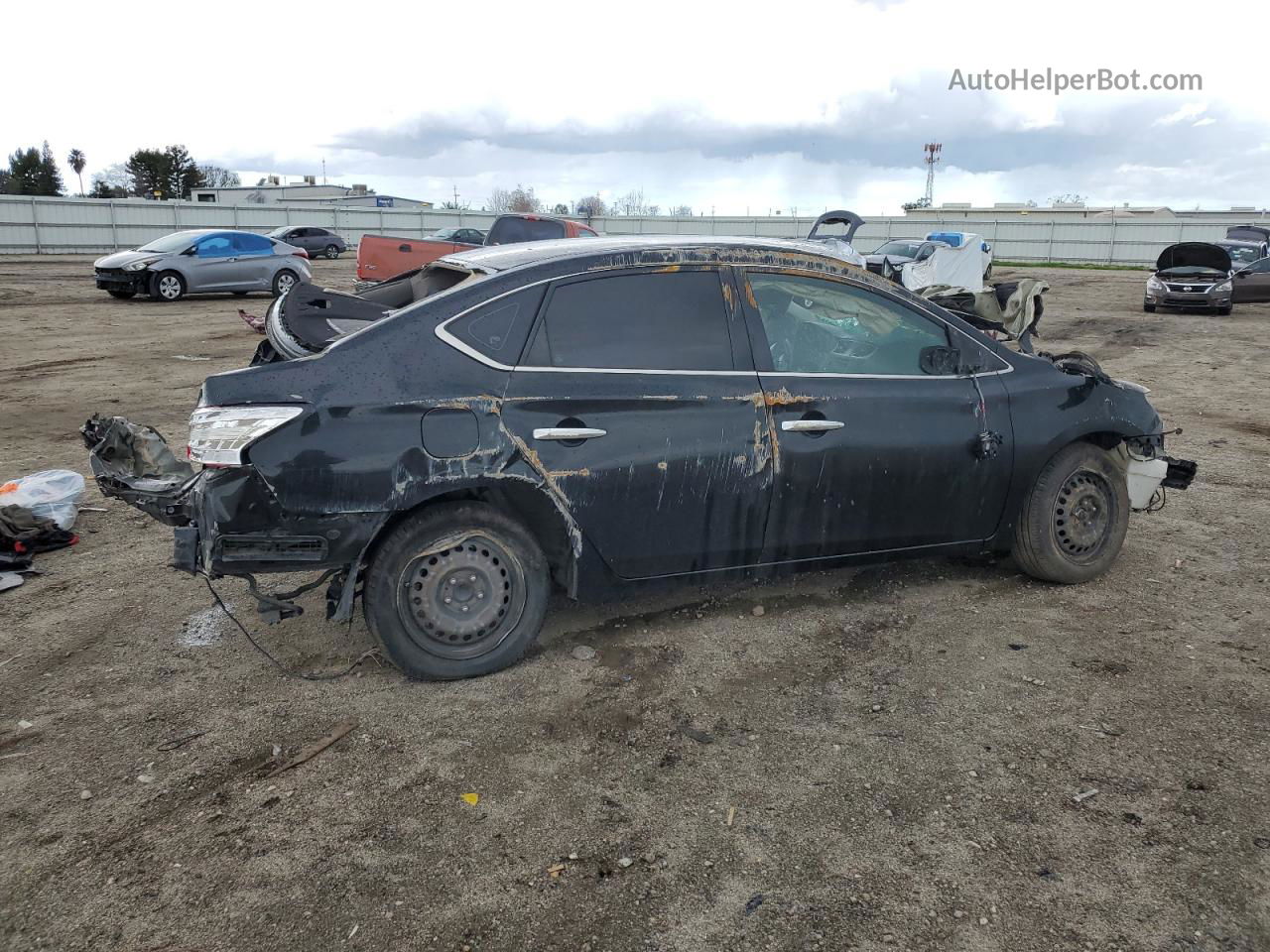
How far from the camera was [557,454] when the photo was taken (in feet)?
12.9

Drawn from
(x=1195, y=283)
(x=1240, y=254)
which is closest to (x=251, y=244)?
(x=1195, y=283)

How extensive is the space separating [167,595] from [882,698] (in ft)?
11.5

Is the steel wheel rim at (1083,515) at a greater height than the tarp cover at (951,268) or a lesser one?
lesser

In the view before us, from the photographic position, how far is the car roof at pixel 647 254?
421cm

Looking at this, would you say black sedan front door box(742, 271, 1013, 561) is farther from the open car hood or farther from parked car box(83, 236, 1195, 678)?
the open car hood

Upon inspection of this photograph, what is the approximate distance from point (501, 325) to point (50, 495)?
356 cm

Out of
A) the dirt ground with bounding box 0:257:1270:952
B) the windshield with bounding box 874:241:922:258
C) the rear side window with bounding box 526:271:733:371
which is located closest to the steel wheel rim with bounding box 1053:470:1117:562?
the dirt ground with bounding box 0:257:1270:952

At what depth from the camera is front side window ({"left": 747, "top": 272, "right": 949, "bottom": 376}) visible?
439cm

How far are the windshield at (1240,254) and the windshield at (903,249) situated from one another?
691 cm

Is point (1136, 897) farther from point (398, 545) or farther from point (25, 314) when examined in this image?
point (25, 314)

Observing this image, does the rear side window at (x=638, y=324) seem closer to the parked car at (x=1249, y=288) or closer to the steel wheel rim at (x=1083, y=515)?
the steel wheel rim at (x=1083, y=515)

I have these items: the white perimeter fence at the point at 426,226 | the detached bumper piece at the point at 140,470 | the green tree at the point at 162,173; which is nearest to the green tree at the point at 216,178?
the green tree at the point at 162,173

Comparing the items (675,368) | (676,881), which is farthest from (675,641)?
(676,881)

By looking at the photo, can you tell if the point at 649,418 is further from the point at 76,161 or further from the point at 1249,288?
the point at 76,161
